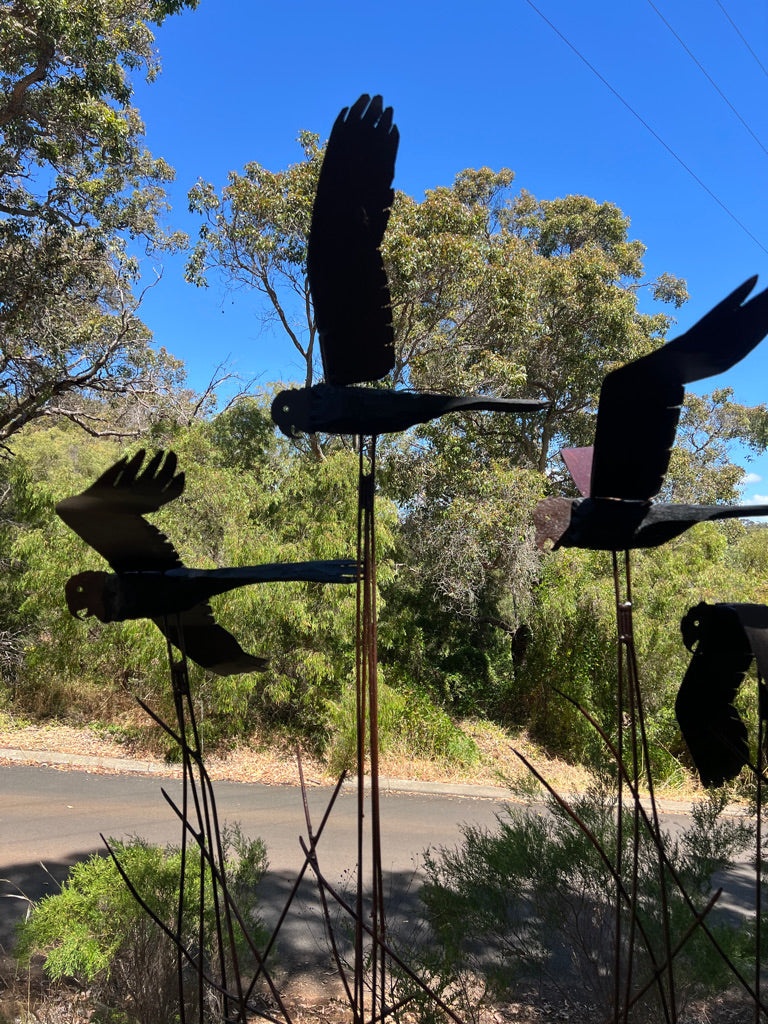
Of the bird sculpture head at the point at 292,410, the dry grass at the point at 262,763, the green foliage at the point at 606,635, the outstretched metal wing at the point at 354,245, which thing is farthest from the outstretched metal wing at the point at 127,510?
the green foliage at the point at 606,635

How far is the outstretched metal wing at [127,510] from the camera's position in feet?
3.78

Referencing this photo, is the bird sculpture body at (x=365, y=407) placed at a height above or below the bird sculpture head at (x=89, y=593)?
above

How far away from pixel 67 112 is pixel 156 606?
23.1ft

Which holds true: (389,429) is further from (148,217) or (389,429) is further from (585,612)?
(148,217)

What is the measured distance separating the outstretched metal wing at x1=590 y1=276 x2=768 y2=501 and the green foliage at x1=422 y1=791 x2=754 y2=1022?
1512 millimetres

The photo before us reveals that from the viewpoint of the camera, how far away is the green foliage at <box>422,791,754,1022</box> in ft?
7.12

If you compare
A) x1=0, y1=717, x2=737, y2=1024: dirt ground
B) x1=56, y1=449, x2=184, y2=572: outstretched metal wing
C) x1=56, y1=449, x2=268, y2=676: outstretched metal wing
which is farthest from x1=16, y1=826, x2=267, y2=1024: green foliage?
x1=56, y1=449, x2=184, y2=572: outstretched metal wing

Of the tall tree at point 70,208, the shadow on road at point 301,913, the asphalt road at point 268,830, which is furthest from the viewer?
the tall tree at point 70,208

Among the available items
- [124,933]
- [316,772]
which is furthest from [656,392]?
[316,772]

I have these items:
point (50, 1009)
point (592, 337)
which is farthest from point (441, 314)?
point (50, 1009)

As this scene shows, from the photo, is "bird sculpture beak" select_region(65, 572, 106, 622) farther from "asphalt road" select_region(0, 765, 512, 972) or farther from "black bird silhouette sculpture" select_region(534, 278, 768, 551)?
"asphalt road" select_region(0, 765, 512, 972)

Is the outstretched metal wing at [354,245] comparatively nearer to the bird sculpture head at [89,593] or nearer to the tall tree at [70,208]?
the bird sculpture head at [89,593]

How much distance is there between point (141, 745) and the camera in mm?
6770

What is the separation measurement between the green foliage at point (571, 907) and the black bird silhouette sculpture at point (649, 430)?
141cm
